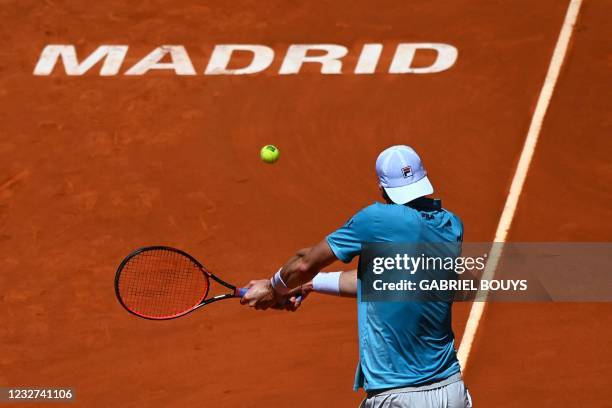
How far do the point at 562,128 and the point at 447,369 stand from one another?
5.98 meters

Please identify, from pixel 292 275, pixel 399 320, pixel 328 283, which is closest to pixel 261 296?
pixel 328 283

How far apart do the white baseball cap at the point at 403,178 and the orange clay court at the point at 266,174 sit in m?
3.32

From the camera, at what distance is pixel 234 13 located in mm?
12234

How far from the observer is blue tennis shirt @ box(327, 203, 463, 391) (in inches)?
219

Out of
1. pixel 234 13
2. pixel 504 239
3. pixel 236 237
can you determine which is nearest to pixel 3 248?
pixel 236 237

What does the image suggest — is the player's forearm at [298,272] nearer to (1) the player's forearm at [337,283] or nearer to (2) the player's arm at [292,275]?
(2) the player's arm at [292,275]

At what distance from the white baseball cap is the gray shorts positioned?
1.04 meters

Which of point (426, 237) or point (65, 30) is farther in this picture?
point (65, 30)

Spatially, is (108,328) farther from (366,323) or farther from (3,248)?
(366,323)

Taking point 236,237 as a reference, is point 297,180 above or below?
above

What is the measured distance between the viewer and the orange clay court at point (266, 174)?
8.86 meters
